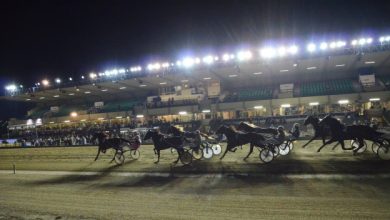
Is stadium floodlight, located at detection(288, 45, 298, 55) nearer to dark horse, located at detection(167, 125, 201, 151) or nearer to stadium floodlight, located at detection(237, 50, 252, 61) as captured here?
stadium floodlight, located at detection(237, 50, 252, 61)

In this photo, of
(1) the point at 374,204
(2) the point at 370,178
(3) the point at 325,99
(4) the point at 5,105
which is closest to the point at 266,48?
(3) the point at 325,99

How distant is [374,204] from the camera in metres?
6.84

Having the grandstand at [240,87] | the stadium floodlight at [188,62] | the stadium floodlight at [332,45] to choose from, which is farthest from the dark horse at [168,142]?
the stadium floodlight at [332,45]

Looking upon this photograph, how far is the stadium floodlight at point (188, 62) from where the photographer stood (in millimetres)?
34263

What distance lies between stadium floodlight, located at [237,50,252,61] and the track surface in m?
18.5

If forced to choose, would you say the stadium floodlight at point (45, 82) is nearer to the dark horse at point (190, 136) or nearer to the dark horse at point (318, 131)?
the dark horse at point (190, 136)

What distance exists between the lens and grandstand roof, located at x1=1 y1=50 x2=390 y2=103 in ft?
101

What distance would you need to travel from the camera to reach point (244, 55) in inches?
1217

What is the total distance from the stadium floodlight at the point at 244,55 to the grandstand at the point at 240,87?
0.34 ft

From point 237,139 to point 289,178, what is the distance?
3296mm

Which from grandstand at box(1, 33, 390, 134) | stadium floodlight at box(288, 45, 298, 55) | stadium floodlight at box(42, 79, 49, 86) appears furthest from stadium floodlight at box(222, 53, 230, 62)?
stadium floodlight at box(42, 79, 49, 86)

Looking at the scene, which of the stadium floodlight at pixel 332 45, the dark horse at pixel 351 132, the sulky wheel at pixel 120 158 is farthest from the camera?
the stadium floodlight at pixel 332 45

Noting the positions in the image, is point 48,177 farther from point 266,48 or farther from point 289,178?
point 266,48

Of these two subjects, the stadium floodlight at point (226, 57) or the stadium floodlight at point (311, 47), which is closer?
the stadium floodlight at point (311, 47)
